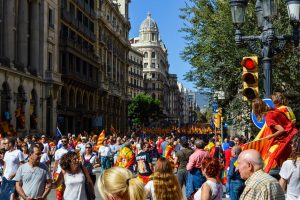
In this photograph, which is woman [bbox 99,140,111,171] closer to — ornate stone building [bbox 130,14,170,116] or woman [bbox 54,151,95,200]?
woman [bbox 54,151,95,200]

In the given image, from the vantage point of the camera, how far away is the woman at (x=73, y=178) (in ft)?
25.7

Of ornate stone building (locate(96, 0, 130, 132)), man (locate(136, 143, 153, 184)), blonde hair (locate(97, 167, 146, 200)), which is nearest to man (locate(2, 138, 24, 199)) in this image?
man (locate(136, 143, 153, 184))

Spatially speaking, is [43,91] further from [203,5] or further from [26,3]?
[203,5]

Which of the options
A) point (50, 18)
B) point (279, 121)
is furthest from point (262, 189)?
point (50, 18)

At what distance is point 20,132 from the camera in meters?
36.6

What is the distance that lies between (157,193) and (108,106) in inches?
2426

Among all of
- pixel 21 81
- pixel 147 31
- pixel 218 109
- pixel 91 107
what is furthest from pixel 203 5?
pixel 147 31

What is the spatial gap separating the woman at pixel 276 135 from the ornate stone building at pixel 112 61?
52.4m

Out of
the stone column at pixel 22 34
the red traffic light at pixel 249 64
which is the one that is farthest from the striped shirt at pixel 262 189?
the stone column at pixel 22 34

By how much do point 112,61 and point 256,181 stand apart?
217 feet

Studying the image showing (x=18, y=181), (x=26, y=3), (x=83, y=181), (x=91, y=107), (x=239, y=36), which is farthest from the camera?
(x=91, y=107)

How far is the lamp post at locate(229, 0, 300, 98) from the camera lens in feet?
32.2

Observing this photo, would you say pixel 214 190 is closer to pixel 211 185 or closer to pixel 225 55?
pixel 211 185

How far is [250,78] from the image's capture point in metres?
9.29
